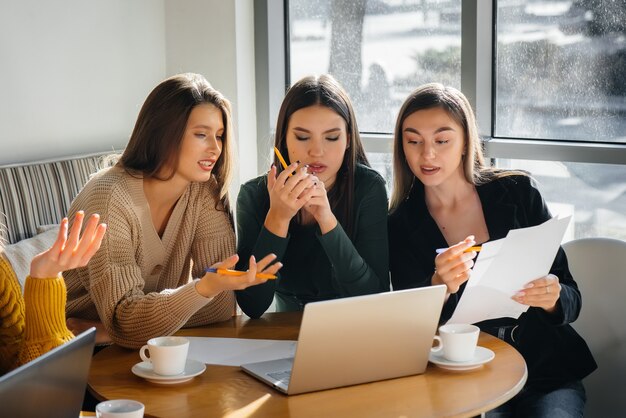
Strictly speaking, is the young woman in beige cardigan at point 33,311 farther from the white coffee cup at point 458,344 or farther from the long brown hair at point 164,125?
the white coffee cup at point 458,344

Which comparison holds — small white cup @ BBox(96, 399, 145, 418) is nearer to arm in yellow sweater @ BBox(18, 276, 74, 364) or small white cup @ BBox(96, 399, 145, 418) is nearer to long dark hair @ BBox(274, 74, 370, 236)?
arm in yellow sweater @ BBox(18, 276, 74, 364)

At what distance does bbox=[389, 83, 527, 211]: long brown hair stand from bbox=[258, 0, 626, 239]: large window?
767 millimetres

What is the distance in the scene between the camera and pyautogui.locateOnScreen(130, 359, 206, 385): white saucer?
5.03 feet

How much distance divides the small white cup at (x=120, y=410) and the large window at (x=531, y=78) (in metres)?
1.97

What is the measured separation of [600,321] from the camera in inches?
85.1

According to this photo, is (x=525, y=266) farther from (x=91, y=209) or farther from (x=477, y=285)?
(x=91, y=209)

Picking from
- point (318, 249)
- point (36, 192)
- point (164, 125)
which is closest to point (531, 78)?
point (318, 249)

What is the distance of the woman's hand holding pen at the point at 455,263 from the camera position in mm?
1797

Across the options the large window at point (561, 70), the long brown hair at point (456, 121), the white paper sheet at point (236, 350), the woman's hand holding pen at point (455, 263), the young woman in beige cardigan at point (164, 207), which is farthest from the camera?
the large window at point (561, 70)

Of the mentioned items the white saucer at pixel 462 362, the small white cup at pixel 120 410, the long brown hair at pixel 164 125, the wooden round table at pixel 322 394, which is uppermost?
the long brown hair at pixel 164 125

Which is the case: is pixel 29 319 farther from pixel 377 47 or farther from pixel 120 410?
pixel 377 47

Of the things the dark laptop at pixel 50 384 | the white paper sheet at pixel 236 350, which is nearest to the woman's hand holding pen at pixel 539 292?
the white paper sheet at pixel 236 350

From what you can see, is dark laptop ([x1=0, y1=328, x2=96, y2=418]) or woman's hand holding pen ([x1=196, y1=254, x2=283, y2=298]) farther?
woman's hand holding pen ([x1=196, y1=254, x2=283, y2=298])

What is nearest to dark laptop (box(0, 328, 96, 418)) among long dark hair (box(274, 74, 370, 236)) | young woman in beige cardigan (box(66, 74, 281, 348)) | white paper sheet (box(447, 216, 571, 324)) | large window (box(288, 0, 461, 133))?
young woman in beige cardigan (box(66, 74, 281, 348))
